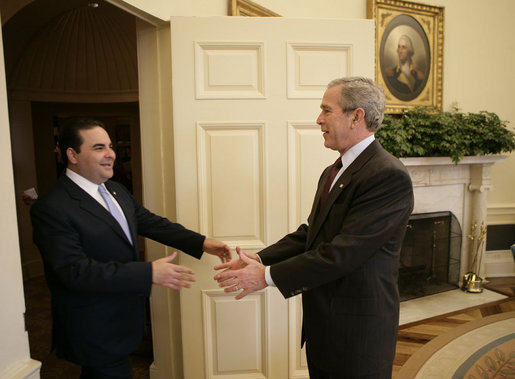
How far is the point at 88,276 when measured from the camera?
1450mm

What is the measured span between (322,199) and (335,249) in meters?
0.32

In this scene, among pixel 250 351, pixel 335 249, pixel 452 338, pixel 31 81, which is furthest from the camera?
pixel 31 81

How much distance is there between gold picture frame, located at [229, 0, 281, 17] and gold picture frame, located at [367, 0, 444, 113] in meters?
1.52

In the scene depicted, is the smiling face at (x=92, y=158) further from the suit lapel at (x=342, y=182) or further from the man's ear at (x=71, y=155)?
the suit lapel at (x=342, y=182)

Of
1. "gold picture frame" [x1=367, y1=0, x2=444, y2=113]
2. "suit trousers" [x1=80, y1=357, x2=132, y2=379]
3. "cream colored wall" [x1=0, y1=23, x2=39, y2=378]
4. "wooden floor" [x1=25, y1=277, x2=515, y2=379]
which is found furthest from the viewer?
"gold picture frame" [x1=367, y1=0, x2=444, y2=113]

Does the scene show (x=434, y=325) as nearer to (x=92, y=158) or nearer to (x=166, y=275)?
(x=166, y=275)

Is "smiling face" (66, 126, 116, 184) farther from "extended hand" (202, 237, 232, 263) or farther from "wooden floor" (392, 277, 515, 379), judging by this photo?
"wooden floor" (392, 277, 515, 379)

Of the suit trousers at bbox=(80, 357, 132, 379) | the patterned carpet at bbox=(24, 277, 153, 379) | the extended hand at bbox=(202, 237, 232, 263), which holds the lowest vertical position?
the patterned carpet at bbox=(24, 277, 153, 379)

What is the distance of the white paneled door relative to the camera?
80.8 inches

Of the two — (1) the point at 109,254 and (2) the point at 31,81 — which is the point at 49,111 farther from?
(1) the point at 109,254

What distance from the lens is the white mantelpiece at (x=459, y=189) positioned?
167 inches

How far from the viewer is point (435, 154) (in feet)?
13.3

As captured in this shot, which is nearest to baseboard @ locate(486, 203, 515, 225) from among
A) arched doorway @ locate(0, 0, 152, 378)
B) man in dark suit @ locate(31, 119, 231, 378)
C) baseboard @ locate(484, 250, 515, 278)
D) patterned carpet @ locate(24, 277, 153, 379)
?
baseboard @ locate(484, 250, 515, 278)

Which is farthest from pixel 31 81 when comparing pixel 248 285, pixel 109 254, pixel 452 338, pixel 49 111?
pixel 452 338
